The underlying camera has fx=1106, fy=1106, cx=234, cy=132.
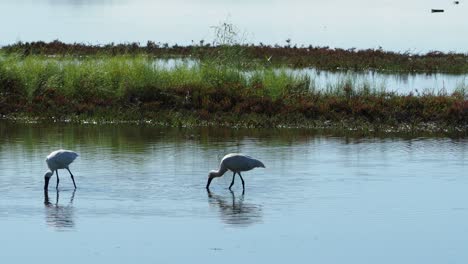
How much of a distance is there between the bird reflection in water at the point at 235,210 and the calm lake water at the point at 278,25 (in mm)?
33267

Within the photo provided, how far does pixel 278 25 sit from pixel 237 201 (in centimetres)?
6399

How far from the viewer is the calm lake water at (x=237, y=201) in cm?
1455

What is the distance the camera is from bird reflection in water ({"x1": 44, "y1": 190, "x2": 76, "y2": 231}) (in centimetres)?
1595

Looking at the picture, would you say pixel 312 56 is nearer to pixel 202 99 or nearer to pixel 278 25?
pixel 202 99

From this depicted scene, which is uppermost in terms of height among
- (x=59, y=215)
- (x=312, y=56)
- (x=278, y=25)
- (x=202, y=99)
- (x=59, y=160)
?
(x=278, y=25)

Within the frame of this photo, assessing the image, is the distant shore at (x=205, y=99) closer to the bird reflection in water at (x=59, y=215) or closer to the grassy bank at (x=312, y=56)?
the bird reflection in water at (x=59, y=215)

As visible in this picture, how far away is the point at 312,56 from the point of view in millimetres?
45469

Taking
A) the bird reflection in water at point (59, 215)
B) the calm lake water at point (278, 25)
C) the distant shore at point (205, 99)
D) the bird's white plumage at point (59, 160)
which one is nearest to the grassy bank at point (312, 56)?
the calm lake water at point (278, 25)

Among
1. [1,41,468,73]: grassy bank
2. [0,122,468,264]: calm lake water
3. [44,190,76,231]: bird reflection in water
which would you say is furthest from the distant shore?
[1,41,468,73]: grassy bank

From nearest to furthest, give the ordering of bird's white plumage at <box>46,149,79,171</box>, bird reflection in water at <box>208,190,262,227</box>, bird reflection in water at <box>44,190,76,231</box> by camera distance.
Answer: bird reflection in water at <box>44,190,76,231</box> < bird reflection in water at <box>208,190,262,227</box> < bird's white plumage at <box>46,149,79,171</box>

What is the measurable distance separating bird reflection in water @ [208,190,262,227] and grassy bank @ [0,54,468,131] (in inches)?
370

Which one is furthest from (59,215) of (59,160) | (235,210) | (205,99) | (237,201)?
(205,99)

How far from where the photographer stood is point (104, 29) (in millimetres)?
75188

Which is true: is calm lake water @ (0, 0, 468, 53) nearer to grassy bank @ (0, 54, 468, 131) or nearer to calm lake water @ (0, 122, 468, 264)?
grassy bank @ (0, 54, 468, 131)
